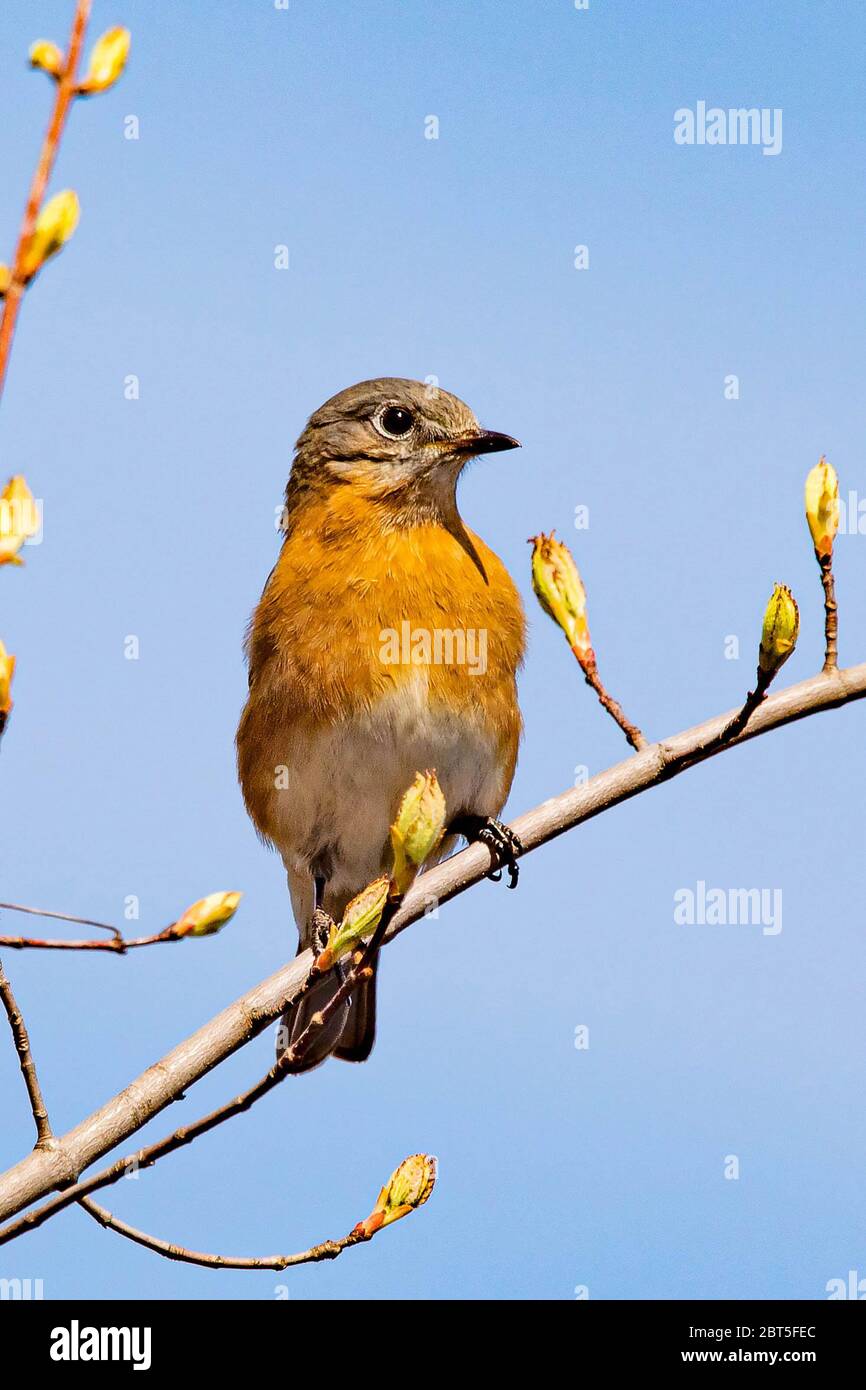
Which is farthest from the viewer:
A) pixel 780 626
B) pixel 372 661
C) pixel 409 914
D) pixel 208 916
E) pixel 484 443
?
pixel 484 443

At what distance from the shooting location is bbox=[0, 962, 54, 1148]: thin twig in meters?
2.99

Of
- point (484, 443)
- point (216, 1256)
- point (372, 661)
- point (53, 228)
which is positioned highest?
point (484, 443)

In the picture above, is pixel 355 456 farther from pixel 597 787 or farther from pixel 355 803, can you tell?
pixel 597 787

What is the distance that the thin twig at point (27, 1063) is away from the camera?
2.99 m

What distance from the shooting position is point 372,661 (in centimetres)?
591

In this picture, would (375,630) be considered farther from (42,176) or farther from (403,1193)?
(42,176)

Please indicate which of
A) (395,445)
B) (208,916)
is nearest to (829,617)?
(208,916)

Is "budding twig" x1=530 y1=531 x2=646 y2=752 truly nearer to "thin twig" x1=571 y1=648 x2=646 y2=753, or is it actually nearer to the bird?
"thin twig" x1=571 y1=648 x2=646 y2=753

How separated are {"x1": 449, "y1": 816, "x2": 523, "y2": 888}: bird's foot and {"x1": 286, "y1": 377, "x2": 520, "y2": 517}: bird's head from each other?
55.5 inches

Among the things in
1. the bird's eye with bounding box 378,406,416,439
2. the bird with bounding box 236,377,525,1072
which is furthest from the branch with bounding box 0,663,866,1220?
the bird's eye with bounding box 378,406,416,439

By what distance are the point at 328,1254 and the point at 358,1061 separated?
3586 millimetres

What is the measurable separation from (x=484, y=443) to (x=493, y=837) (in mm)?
1872

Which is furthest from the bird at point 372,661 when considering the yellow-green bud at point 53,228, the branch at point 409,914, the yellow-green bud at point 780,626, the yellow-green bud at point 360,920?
the yellow-green bud at point 53,228

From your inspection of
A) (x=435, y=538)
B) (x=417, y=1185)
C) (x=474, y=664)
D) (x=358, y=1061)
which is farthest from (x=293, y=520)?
(x=417, y=1185)
